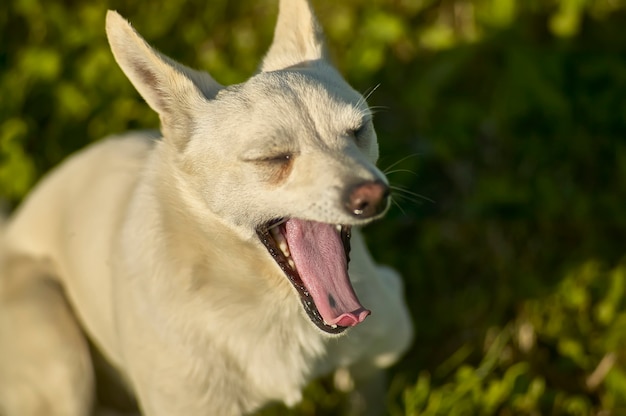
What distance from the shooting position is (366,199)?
8.19 ft

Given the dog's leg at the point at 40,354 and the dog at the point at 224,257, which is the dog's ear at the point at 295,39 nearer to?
the dog at the point at 224,257

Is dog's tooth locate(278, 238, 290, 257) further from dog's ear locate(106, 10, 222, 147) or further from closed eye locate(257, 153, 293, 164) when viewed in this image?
dog's ear locate(106, 10, 222, 147)

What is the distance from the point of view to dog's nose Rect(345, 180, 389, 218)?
2.50 m

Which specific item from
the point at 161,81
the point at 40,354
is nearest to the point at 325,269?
the point at 161,81

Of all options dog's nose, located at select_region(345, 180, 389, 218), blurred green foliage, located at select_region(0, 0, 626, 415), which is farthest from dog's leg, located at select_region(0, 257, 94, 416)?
dog's nose, located at select_region(345, 180, 389, 218)

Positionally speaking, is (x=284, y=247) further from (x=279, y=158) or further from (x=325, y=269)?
(x=279, y=158)

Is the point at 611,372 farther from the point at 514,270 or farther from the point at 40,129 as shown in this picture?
the point at 40,129

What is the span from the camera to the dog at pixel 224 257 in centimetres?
267

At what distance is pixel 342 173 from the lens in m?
2.57

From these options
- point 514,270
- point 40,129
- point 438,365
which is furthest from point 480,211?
point 40,129

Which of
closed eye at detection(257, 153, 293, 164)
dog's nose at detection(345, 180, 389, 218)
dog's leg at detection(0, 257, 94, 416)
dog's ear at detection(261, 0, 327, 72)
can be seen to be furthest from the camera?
dog's leg at detection(0, 257, 94, 416)

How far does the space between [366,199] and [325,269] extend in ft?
1.20

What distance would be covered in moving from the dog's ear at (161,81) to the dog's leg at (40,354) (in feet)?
3.69

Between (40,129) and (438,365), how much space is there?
8.50ft
